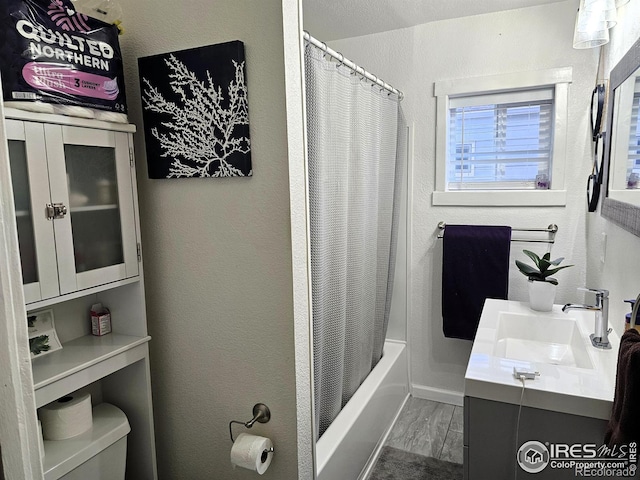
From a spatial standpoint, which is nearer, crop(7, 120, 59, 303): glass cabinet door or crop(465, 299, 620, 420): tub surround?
crop(7, 120, 59, 303): glass cabinet door

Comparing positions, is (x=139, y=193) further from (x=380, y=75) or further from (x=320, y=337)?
(x=380, y=75)

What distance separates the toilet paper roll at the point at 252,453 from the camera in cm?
133

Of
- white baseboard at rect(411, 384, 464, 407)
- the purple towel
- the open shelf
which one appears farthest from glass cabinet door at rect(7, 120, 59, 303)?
white baseboard at rect(411, 384, 464, 407)

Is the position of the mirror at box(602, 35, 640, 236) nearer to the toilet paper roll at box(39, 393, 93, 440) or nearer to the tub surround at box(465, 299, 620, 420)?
the tub surround at box(465, 299, 620, 420)

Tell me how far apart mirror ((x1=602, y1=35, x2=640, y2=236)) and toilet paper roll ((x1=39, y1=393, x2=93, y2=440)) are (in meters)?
1.76

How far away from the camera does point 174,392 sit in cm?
158

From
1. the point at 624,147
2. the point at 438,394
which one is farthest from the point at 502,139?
the point at 438,394

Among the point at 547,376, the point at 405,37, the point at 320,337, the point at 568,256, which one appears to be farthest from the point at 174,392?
A: the point at 405,37

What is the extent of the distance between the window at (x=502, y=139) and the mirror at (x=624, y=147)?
0.65m

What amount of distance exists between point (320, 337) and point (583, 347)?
1.02 metres

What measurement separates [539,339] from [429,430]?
36.6 inches

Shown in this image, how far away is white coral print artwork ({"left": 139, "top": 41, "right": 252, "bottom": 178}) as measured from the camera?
4.36ft

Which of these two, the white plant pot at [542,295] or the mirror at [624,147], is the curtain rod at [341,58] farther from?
the white plant pot at [542,295]
